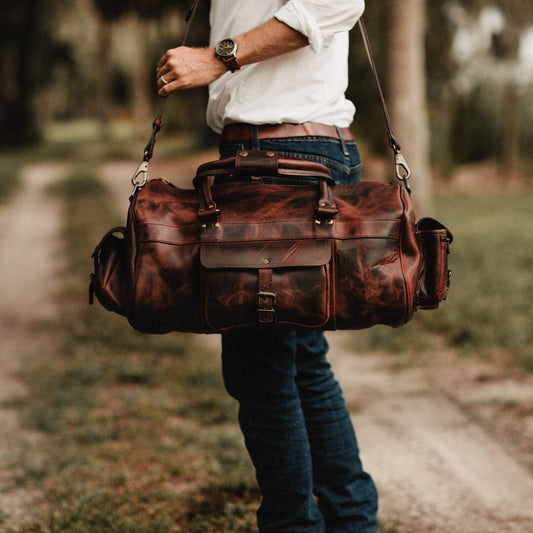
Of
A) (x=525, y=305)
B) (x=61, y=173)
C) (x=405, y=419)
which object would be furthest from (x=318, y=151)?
(x=61, y=173)

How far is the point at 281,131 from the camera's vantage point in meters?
1.63

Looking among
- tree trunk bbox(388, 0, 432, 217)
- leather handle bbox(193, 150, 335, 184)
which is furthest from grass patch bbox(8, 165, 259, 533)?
tree trunk bbox(388, 0, 432, 217)

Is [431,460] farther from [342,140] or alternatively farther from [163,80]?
[163,80]

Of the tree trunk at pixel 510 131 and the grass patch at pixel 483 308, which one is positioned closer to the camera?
the grass patch at pixel 483 308

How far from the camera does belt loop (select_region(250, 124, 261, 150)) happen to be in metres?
1.63

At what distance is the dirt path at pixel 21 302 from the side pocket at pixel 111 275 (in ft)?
3.45

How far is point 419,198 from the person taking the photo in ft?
20.5

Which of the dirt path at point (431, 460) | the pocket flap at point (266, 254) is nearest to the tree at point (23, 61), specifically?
the dirt path at point (431, 460)

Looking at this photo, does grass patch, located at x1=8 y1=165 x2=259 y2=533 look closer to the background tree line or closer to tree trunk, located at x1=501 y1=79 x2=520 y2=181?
the background tree line

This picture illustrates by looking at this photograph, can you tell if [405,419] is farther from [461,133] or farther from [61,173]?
[61,173]

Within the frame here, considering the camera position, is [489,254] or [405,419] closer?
[405,419]

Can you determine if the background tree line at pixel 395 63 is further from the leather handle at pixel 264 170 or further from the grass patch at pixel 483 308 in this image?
the leather handle at pixel 264 170

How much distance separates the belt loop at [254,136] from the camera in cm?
163

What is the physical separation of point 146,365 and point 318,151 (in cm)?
241
